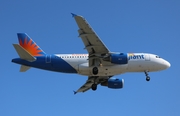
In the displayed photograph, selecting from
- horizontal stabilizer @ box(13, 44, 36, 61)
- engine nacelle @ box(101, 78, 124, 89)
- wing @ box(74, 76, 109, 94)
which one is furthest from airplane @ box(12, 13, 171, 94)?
wing @ box(74, 76, 109, 94)

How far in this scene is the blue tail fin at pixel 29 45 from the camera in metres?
58.5

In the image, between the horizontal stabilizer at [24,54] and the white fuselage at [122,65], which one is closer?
the horizontal stabilizer at [24,54]

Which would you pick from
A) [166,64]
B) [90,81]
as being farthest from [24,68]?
[166,64]

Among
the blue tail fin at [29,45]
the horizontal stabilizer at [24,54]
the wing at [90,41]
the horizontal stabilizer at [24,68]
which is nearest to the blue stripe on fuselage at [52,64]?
the horizontal stabilizer at [24,54]

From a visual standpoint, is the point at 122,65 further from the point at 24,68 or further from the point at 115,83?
the point at 24,68

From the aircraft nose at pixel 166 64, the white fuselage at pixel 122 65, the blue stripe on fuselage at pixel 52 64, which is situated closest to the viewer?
the white fuselage at pixel 122 65

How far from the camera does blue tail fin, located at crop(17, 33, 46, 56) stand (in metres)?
58.5

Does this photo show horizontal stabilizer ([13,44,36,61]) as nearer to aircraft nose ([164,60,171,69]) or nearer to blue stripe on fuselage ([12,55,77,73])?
blue stripe on fuselage ([12,55,77,73])

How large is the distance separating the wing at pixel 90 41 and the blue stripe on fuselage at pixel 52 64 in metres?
4.01

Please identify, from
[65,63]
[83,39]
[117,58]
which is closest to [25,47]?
[65,63]

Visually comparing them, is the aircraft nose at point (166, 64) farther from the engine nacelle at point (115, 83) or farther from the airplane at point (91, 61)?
the engine nacelle at point (115, 83)

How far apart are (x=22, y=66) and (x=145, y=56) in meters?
19.8

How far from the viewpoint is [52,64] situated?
56719 mm

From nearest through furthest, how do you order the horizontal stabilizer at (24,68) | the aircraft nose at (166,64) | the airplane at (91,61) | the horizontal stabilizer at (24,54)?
1. the airplane at (91,61)
2. the horizontal stabilizer at (24,54)
3. the horizontal stabilizer at (24,68)
4. the aircraft nose at (166,64)
